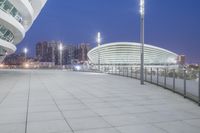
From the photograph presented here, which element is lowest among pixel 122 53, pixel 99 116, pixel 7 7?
pixel 99 116

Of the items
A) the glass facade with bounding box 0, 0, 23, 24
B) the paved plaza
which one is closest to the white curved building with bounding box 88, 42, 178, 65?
the glass facade with bounding box 0, 0, 23, 24

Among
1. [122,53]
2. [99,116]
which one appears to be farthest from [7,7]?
[122,53]

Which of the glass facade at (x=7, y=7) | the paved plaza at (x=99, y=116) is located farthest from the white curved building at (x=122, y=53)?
the paved plaza at (x=99, y=116)

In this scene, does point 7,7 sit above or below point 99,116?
above

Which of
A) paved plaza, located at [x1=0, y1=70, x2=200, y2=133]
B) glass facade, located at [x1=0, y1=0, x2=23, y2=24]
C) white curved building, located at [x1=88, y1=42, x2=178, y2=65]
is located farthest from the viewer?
white curved building, located at [x1=88, y1=42, x2=178, y2=65]

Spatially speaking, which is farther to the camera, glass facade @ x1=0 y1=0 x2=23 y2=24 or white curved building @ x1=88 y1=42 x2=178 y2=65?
white curved building @ x1=88 y1=42 x2=178 y2=65

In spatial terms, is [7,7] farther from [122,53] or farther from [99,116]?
[122,53]

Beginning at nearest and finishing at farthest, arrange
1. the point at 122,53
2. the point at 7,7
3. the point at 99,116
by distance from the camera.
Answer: the point at 99,116
the point at 7,7
the point at 122,53

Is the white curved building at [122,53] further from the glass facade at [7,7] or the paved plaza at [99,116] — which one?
the paved plaza at [99,116]

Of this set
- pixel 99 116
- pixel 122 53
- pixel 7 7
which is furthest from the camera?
pixel 122 53

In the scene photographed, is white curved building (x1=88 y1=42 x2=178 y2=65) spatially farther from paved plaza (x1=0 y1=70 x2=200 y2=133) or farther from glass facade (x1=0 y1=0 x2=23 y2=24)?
paved plaza (x1=0 y1=70 x2=200 y2=133)

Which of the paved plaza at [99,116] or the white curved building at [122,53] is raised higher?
the white curved building at [122,53]

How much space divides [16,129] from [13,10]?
97.9ft

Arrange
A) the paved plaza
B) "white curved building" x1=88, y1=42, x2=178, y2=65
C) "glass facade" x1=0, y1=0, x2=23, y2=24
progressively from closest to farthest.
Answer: the paved plaza → "glass facade" x1=0, y1=0, x2=23, y2=24 → "white curved building" x1=88, y1=42, x2=178, y2=65
